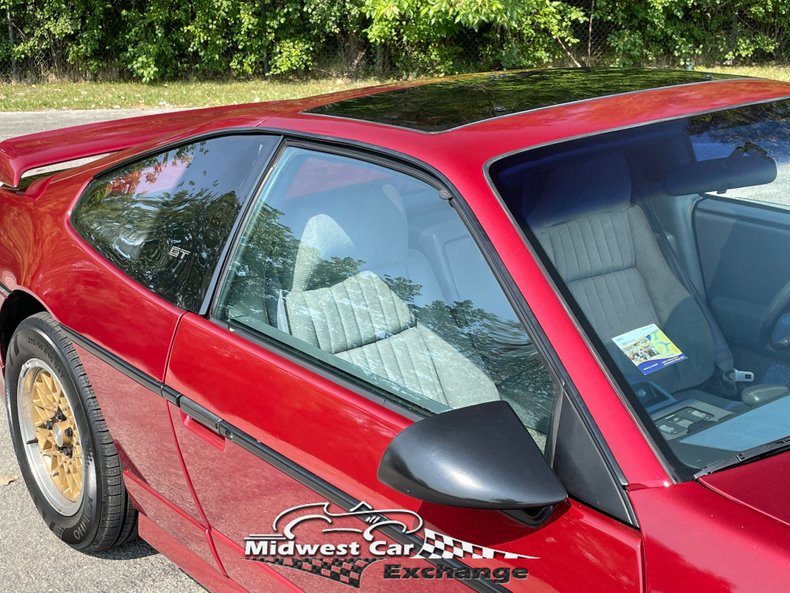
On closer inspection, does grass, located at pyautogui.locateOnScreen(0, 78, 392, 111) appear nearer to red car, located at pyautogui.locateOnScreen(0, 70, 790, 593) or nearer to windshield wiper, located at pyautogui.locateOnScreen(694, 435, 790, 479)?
red car, located at pyautogui.locateOnScreen(0, 70, 790, 593)

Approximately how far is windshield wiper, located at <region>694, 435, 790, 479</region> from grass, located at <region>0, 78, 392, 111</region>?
13.8 meters

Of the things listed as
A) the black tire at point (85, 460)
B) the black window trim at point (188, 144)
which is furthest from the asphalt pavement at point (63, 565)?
the black window trim at point (188, 144)

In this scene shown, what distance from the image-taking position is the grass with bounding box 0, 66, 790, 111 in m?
15.1

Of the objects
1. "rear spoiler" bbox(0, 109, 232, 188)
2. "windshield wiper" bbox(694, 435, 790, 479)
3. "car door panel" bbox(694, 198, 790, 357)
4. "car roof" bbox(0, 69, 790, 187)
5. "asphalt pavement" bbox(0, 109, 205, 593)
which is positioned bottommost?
"asphalt pavement" bbox(0, 109, 205, 593)

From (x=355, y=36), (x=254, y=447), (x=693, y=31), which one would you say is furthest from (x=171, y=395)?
(x=693, y=31)

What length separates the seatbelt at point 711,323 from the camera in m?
1.94

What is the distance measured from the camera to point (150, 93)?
1680cm

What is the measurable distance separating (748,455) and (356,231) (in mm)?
1068

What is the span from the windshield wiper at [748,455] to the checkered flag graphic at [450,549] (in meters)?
0.36

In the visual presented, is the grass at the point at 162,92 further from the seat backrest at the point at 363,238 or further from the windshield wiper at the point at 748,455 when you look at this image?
the windshield wiper at the point at 748,455

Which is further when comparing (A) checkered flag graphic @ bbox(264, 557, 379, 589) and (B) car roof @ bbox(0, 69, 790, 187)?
(B) car roof @ bbox(0, 69, 790, 187)

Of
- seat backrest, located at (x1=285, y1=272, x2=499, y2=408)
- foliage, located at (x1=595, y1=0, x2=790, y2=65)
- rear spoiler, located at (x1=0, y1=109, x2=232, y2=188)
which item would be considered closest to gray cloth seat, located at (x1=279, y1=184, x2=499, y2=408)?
seat backrest, located at (x1=285, y1=272, x2=499, y2=408)

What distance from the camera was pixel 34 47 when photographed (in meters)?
18.1

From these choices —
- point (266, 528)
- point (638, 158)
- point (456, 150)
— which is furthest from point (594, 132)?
point (266, 528)
